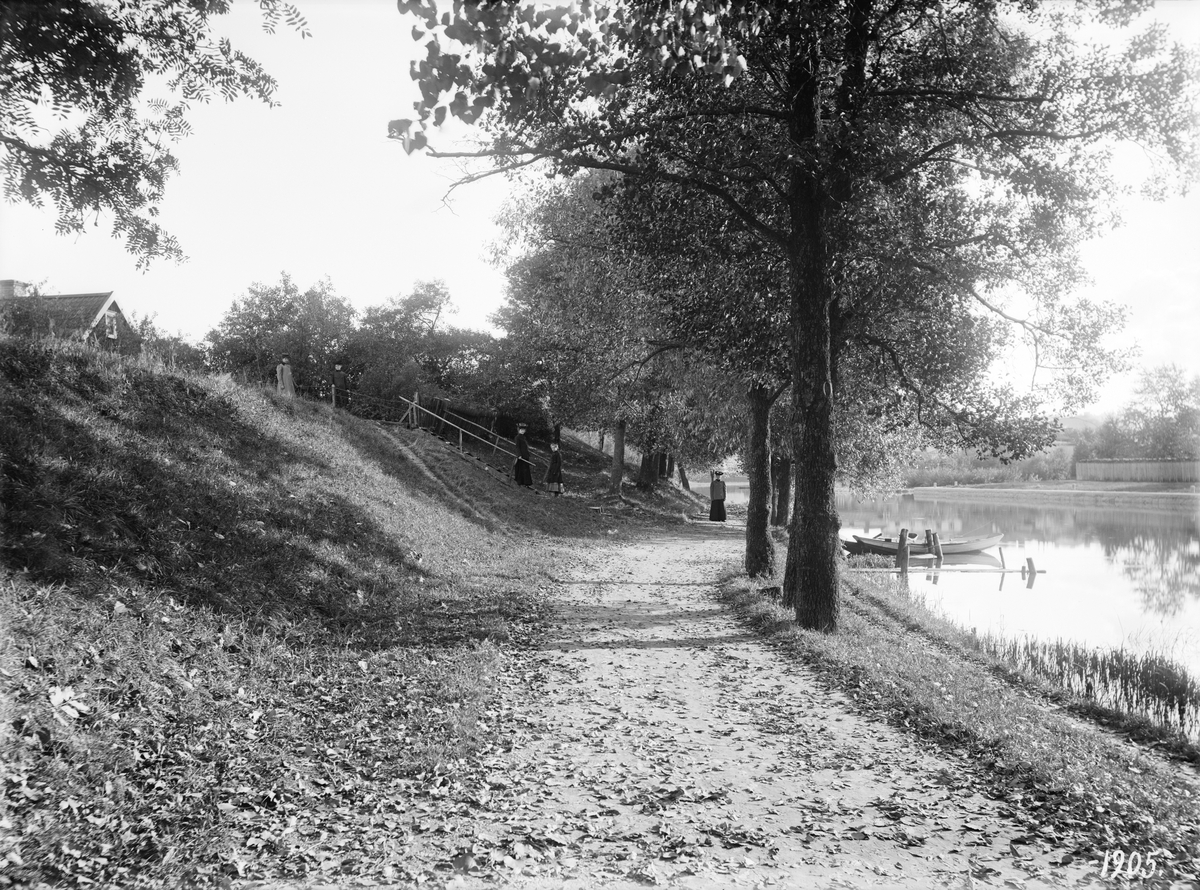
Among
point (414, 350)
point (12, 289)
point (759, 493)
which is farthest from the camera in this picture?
point (414, 350)

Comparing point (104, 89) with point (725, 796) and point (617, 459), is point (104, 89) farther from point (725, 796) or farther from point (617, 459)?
point (617, 459)

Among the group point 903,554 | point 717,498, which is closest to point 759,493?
point 903,554

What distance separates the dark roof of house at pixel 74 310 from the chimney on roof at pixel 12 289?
20.6 inches

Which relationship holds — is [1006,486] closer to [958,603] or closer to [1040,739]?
[958,603]

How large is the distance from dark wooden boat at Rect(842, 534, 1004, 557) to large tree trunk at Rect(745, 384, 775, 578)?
13160 millimetres

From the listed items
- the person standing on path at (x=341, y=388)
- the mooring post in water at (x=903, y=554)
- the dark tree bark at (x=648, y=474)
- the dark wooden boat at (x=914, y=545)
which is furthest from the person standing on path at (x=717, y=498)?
the person standing on path at (x=341, y=388)

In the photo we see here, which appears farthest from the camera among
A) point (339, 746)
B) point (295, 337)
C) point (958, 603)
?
point (295, 337)

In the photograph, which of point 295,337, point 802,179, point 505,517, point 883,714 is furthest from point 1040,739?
point 295,337

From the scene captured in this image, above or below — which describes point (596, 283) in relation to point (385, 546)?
above

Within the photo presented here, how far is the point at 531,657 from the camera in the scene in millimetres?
8500

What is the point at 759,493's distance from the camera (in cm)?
1573

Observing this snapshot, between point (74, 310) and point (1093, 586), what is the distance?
25.1m

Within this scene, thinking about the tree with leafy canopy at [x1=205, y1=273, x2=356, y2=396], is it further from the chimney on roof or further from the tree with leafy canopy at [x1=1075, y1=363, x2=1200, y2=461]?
A: the tree with leafy canopy at [x1=1075, y1=363, x2=1200, y2=461]

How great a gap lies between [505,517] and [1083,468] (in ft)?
227
